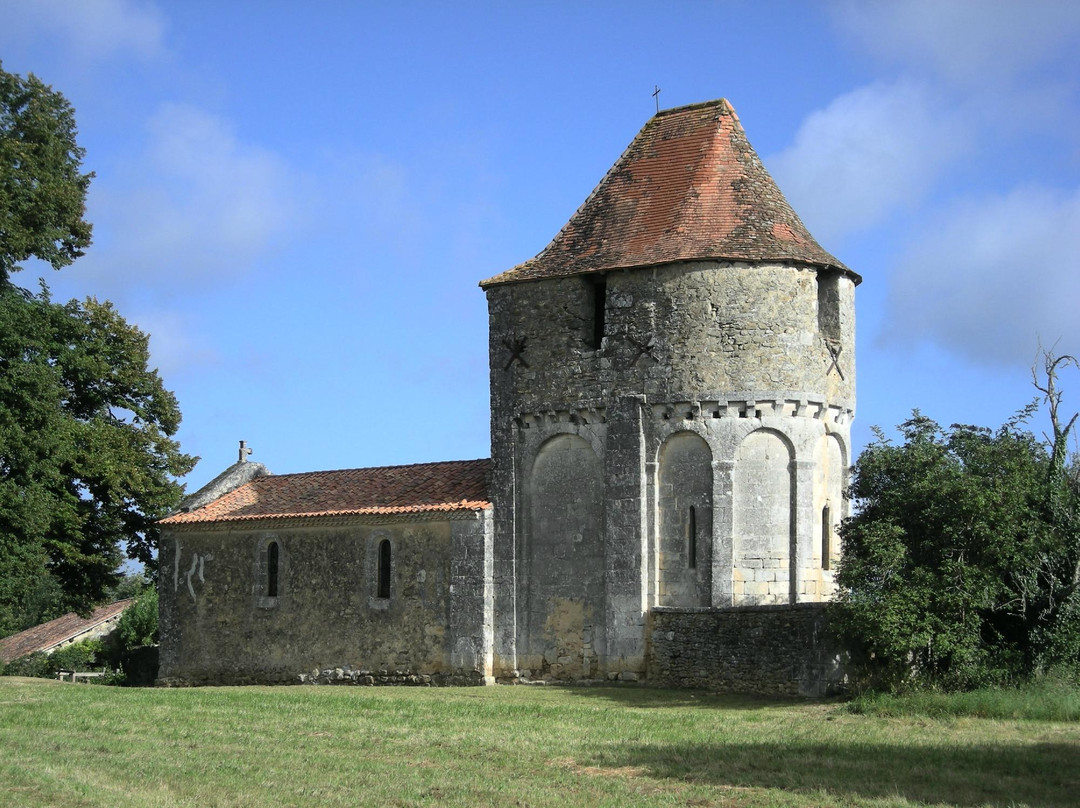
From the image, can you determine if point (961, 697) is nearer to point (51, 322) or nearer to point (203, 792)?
point (203, 792)

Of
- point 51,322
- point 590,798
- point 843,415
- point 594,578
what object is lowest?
point 590,798

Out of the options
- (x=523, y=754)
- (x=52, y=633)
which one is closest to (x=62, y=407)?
(x=523, y=754)

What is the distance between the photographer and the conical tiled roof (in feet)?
100.0

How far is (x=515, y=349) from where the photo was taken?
1259 inches

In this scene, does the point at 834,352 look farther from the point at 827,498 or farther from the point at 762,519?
the point at 762,519

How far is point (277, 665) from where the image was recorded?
111ft

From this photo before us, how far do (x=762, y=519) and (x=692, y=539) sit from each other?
1.43 m

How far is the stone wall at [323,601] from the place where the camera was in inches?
1240

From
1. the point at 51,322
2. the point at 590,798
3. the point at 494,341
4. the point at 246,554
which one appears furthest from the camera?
the point at 51,322

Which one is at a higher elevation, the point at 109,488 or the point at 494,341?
the point at 494,341

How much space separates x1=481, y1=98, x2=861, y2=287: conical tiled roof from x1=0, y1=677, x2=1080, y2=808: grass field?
8945 millimetres

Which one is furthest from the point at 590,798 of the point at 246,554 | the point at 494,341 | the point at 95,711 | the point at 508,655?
the point at 246,554

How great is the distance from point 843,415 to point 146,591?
3958 centimetres

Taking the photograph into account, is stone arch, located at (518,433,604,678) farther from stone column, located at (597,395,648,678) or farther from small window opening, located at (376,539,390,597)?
small window opening, located at (376,539,390,597)
